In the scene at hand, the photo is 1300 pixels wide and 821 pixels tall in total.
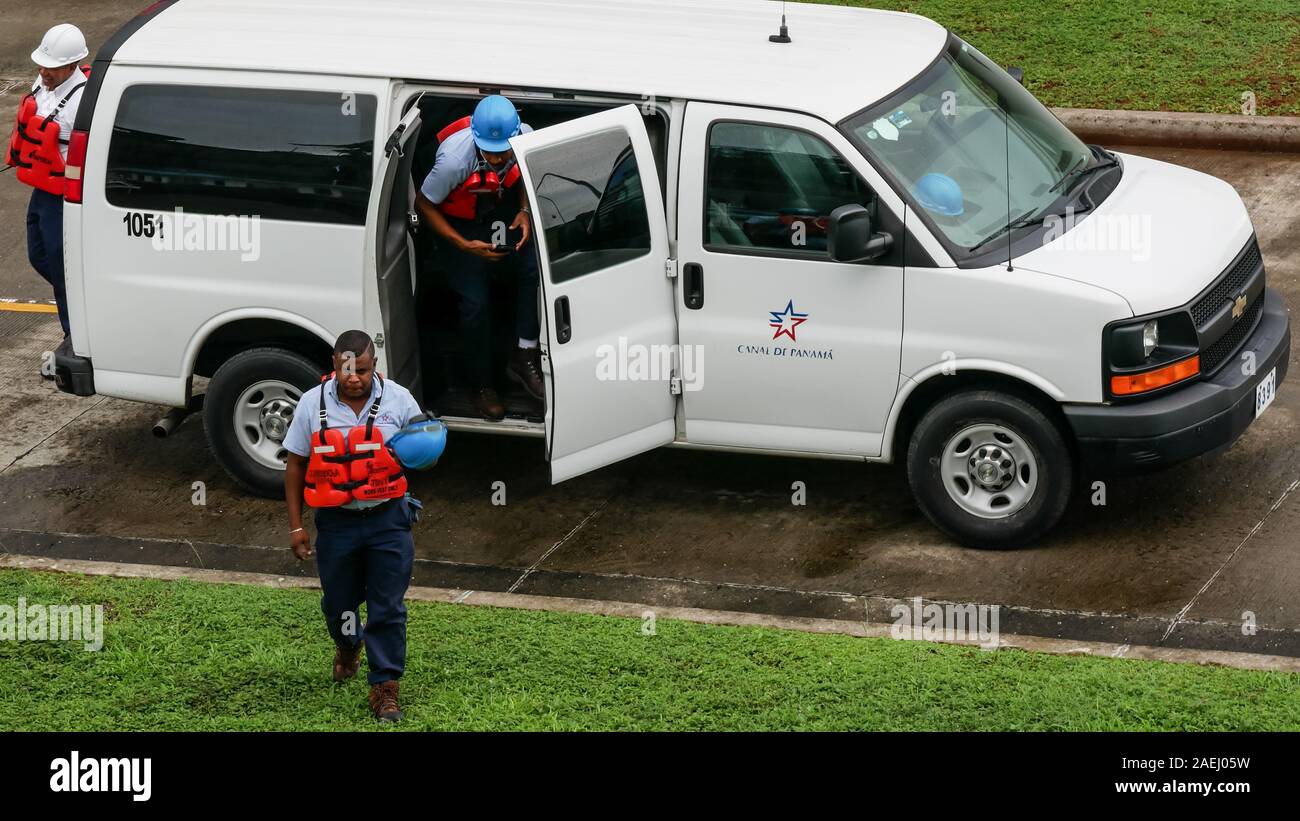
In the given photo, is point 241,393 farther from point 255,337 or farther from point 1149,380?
point 1149,380

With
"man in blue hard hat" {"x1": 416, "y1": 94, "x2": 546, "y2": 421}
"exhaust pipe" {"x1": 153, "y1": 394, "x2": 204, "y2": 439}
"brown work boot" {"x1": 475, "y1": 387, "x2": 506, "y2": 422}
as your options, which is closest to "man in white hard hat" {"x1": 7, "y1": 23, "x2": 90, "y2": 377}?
"exhaust pipe" {"x1": 153, "y1": 394, "x2": 204, "y2": 439}

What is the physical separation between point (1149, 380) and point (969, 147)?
1.42m

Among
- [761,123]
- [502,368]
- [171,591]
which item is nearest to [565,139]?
[761,123]

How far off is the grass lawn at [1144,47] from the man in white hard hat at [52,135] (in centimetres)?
721

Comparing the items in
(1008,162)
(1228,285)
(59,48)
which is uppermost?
(59,48)

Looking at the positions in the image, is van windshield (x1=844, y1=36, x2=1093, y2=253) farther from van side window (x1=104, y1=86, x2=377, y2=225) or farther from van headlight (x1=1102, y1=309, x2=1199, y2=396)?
van side window (x1=104, y1=86, x2=377, y2=225)

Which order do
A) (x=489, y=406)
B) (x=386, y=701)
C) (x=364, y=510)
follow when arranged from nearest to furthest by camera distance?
(x=364, y=510) → (x=386, y=701) → (x=489, y=406)

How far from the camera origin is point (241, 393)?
912cm

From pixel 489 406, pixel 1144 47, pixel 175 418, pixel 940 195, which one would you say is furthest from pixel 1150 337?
pixel 1144 47

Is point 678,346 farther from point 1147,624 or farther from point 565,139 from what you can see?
point 1147,624

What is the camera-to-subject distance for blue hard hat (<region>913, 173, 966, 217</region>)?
8.06 meters

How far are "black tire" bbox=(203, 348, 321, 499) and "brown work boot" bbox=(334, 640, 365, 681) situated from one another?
2.12 metres

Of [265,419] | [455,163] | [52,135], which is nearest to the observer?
[455,163]

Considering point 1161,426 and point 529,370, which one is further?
point 529,370
